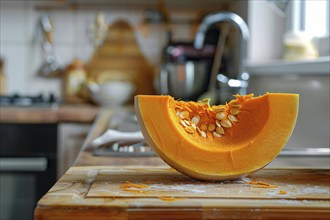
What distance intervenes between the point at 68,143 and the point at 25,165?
0.66 feet

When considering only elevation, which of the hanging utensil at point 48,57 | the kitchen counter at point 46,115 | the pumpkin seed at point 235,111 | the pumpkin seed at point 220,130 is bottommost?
the kitchen counter at point 46,115

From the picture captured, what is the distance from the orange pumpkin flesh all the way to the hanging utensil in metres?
2.23

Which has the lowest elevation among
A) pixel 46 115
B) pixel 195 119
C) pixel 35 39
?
pixel 46 115

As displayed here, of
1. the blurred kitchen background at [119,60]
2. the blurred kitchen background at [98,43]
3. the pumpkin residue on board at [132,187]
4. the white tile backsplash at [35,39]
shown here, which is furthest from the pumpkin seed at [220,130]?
the white tile backsplash at [35,39]

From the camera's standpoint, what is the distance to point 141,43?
3.06 metres

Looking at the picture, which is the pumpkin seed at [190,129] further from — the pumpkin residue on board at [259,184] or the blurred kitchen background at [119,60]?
the blurred kitchen background at [119,60]

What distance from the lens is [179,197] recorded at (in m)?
0.72

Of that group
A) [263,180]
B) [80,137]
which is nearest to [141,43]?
[80,137]

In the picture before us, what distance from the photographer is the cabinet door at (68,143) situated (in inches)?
93.6

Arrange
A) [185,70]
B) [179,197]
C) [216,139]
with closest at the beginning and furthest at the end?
[179,197] → [216,139] → [185,70]

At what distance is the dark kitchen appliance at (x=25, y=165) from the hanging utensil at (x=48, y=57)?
0.70m

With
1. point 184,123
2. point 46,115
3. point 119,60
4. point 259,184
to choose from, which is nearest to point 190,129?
point 184,123

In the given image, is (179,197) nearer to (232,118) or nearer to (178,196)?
(178,196)

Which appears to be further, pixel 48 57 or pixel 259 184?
pixel 48 57
